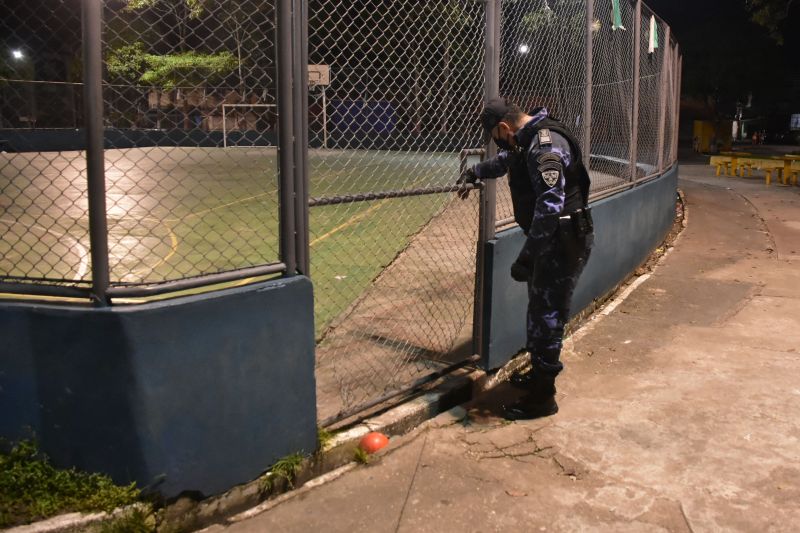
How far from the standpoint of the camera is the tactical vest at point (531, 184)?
4227mm

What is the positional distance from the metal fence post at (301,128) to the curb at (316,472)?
102 cm

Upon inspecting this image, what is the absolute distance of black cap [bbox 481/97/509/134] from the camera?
4.30 meters

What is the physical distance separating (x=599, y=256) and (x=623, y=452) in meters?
3.15

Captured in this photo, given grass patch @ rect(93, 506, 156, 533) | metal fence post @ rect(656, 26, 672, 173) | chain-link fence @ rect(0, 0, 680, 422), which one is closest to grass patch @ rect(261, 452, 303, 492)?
chain-link fence @ rect(0, 0, 680, 422)

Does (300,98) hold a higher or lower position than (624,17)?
lower

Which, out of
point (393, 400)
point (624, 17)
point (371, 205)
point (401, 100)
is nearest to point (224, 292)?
point (393, 400)

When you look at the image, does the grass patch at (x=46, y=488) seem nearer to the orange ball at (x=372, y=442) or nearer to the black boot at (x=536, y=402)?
the orange ball at (x=372, y=442)

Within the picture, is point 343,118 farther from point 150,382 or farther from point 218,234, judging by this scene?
point 218,234

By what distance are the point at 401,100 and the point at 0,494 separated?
3792 millimetres

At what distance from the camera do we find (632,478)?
12.2 feet

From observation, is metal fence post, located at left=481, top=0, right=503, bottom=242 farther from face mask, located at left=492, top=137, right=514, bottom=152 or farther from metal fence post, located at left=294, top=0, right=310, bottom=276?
metal fence post, located at left=294, top=0, right=310, bottom=276

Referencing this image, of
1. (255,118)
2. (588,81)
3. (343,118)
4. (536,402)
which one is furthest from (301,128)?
(588,81)

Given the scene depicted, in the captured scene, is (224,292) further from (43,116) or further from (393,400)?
(43,116)

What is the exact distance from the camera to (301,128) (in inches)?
134
